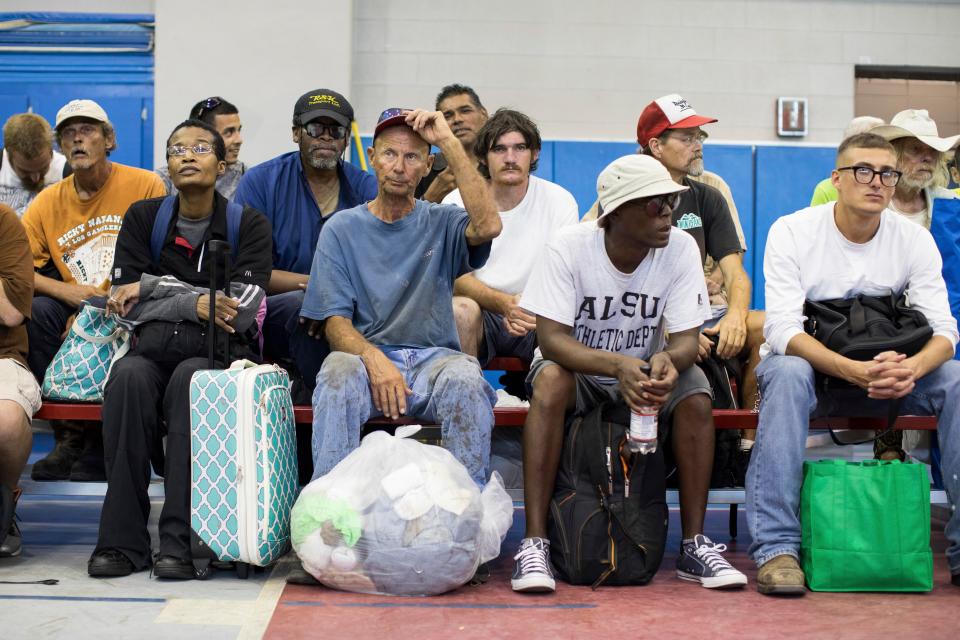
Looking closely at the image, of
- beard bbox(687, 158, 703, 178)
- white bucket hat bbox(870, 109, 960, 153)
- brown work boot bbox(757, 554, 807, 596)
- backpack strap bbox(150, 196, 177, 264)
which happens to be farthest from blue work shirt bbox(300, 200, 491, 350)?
white bucket hat bbox(870, 109, 960, 153)

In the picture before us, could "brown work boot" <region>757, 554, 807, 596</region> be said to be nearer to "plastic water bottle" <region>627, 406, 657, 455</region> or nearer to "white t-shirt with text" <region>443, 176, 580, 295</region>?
"plastic water bottle" <region>627, 406, 657, 455</region>

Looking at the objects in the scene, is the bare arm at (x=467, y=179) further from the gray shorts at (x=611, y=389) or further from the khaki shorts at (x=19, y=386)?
the khaki shorts at (x=19, y=386)

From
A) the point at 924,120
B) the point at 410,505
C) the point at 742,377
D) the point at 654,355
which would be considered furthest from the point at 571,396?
the point at 924,120

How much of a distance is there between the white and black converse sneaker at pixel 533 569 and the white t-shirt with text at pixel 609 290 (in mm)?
611

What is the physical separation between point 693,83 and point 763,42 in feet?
1.78

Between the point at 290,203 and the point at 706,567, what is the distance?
205cm

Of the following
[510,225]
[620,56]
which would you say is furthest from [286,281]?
[620,56]

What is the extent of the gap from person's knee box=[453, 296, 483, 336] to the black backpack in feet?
2.51

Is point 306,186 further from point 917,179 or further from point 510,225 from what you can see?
point 917,179

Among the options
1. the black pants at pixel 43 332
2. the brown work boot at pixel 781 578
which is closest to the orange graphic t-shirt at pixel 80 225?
the black pants at pixel 43 332

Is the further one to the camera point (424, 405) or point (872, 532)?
point (424, 405)

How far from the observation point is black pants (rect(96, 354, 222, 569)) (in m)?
3.15

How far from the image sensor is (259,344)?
3.67 meters

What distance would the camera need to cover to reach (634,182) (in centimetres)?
313
